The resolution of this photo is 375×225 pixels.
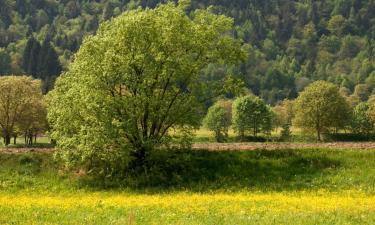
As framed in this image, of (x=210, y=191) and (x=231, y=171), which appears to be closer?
(x=210, y=191)

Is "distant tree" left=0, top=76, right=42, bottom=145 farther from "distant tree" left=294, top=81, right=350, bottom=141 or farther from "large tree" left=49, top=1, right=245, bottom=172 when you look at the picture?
"distant tree" left=294, top=81, right=350, bottom=141

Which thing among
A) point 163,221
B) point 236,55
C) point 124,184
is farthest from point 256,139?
point 163,221

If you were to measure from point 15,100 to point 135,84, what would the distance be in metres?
50.1

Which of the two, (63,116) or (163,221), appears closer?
(163,221)

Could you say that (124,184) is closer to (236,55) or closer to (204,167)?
(204,167)

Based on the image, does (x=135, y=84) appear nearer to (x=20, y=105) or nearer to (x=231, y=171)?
(x=231, y=171)

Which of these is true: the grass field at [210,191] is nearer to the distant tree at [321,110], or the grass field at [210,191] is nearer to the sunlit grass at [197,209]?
the sunlit grass at [197,209]

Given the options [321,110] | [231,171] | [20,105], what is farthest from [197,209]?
[321,110]

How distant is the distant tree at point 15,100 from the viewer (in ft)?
277

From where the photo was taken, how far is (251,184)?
39625 millimetres

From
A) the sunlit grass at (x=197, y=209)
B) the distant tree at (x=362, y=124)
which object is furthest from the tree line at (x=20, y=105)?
the distant tree at (x=362, y=124)

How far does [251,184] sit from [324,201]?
907 cm

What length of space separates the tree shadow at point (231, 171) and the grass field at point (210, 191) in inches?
3.2

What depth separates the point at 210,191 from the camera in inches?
1481
